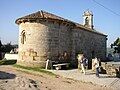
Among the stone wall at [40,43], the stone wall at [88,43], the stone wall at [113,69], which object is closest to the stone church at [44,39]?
the stone wall at [40,43]

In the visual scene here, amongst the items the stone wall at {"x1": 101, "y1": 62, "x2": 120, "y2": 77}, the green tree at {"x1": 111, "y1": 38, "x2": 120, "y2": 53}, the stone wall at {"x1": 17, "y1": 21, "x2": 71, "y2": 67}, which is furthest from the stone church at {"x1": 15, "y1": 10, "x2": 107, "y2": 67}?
the green tree at {"x1": 111, "y1": 38, "x2": 120, "y2": 53}

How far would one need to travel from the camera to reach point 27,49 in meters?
16.2

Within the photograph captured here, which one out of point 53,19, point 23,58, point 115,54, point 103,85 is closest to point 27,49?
point 23,58

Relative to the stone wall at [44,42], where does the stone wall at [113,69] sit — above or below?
below

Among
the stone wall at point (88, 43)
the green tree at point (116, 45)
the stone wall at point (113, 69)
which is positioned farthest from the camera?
the green tree at point (116, 45)

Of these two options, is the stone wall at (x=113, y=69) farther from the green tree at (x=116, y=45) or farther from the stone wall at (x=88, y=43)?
the green tree at (x=116, y=45)

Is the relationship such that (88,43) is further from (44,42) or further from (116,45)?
(116,45)

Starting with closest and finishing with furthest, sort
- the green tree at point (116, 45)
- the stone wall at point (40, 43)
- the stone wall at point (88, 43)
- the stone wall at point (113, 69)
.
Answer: the stone wall at point (113, 69) < the stone wall at point (40, 43) < the stone wall at point (88, 43) < the green tree at point (116, 45)

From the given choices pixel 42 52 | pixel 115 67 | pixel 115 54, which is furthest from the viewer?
pixel 115 54

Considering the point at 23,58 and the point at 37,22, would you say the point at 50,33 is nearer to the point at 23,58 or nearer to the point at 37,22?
the point at 37,22

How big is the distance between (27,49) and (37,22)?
254cm

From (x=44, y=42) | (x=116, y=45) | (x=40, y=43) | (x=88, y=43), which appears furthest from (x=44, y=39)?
(x=116, y=45)

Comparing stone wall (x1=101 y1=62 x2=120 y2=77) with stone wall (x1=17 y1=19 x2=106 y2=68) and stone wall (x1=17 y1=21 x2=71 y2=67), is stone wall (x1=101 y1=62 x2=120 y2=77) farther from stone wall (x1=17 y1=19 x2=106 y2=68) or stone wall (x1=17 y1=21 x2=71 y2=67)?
stone wall (x1=17 y1=21 x2=71 y2=67)

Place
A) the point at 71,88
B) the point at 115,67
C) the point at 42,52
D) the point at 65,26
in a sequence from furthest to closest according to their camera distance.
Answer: the point at 65,26, the point at 42,52, the point at 115,67, the point at 71,88
